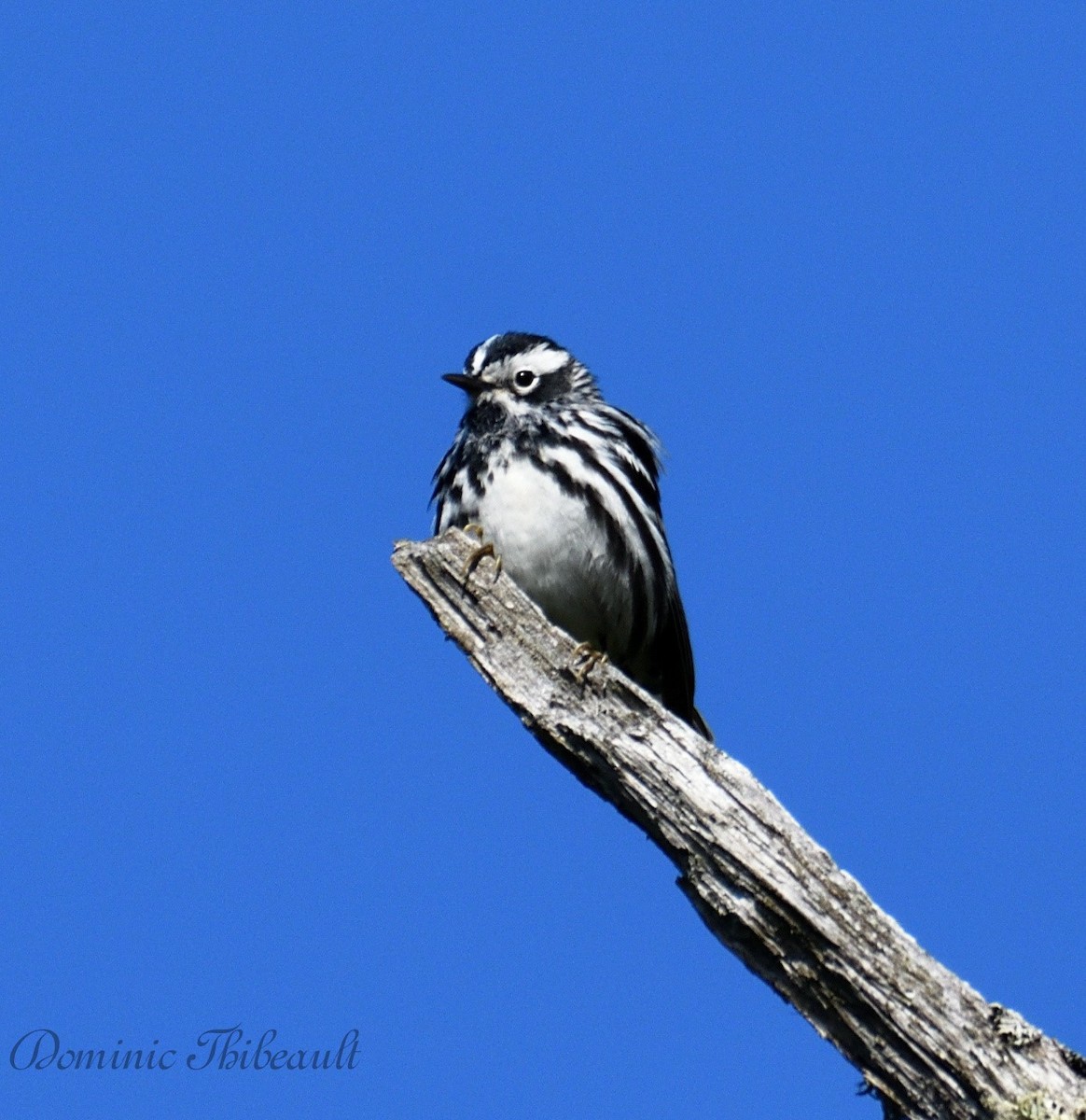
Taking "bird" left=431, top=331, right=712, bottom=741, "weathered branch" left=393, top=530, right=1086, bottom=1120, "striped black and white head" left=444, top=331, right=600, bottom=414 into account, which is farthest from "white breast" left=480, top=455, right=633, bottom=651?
"weathered branch" left=393, top=530, right=1086, bottom=1120

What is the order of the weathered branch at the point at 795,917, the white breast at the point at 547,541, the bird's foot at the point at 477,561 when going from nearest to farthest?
the weathered branch at the point at 795,917
the bird's foot at the point at 477,561
the white breast at the point at 547,541

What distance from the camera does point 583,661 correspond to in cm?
640

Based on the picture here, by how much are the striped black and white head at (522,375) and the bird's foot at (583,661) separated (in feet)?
10.7

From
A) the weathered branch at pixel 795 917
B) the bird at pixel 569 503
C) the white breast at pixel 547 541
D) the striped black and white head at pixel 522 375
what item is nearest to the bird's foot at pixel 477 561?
the weathered branch at pixel 795 917

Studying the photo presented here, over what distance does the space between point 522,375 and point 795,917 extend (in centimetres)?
487

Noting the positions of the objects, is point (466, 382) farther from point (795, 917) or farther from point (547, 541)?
point (795, 917)

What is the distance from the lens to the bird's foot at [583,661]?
20.8 feet

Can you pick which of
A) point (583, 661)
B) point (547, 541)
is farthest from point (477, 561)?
point (547, 541)

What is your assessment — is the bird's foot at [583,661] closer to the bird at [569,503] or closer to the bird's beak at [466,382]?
the bird at [569,503]

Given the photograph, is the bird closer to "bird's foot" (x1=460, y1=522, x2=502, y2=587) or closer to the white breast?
the white breast

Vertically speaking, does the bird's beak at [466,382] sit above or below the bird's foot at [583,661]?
above

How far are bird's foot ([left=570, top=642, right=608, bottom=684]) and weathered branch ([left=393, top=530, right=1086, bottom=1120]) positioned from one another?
33mm

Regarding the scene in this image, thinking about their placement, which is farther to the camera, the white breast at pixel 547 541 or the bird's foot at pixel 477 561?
the white breast at pixel 547 541

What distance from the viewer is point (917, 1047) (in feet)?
17.9
